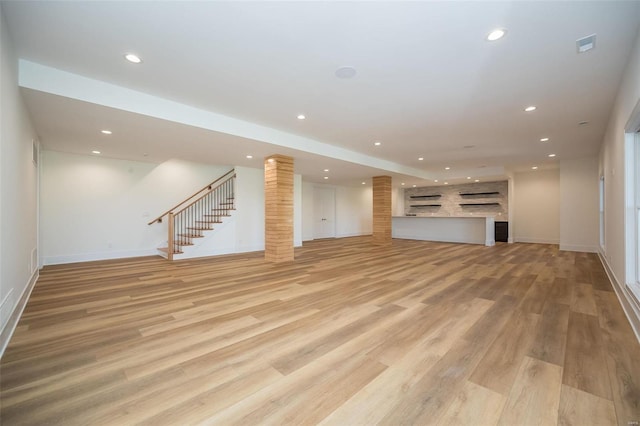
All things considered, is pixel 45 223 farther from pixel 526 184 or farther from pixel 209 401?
pixel 526 184

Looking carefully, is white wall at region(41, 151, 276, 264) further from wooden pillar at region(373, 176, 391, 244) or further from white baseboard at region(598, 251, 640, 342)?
white baseboard at region(598, 251, 640, 342)

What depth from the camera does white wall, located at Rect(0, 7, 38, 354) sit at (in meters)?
2.25

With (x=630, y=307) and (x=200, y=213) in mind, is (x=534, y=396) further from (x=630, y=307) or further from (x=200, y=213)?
(x=200, y=213)

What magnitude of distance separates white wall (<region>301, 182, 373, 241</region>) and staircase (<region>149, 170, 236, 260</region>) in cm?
377

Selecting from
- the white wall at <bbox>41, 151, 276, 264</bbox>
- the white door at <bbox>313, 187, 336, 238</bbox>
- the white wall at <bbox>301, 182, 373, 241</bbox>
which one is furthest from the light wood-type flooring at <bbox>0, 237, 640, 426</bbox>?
the white door at <bbox>313, 187, 336, 238</bbox>

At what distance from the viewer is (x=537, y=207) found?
10.1 metres

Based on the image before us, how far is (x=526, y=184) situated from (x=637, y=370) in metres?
10.5

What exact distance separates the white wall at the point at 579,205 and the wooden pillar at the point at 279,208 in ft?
27.4

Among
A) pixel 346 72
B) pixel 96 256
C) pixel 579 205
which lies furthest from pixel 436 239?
pixel 96 256

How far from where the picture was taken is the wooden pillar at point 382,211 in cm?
951

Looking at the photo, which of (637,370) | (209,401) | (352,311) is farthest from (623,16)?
(209,401)

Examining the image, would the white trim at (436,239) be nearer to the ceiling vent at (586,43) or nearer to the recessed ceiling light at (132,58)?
the ceiling vent at (586,43)

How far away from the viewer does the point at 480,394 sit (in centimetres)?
166

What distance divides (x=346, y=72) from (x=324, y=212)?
934 centimetres
